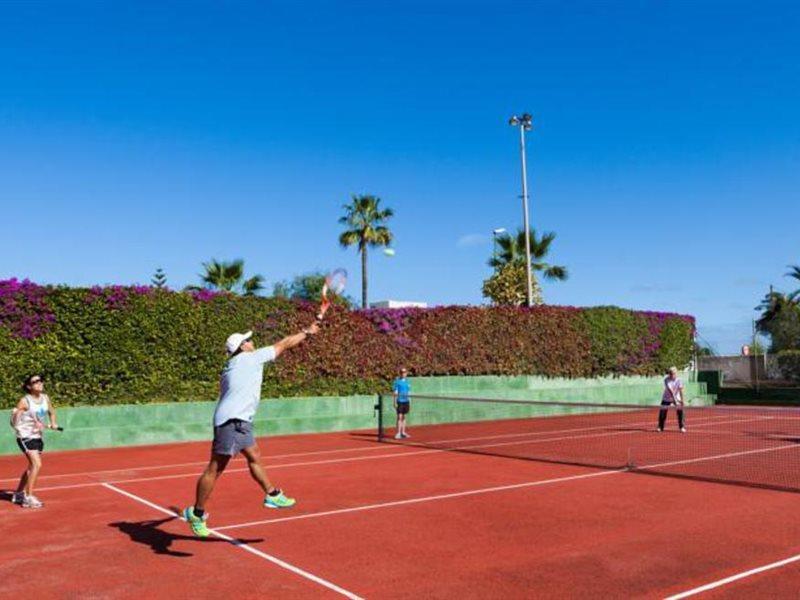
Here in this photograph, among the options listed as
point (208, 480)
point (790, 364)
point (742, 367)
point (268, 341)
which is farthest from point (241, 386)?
point (742, 367)

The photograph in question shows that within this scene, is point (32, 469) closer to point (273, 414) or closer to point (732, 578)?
point (732, 578)

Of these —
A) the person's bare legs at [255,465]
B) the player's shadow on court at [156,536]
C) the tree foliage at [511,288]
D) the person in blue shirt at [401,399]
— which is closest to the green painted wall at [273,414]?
the person in blue shirt at [401,399]

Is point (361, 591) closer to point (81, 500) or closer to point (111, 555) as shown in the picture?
point (111, 555)

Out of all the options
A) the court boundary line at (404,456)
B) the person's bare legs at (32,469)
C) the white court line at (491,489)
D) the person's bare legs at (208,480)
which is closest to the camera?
the person's bare legs at (208,480)

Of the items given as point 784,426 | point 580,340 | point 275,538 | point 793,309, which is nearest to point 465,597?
point 275,538

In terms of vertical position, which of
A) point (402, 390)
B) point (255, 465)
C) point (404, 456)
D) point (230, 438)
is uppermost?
point (402, 390)

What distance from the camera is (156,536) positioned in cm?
816

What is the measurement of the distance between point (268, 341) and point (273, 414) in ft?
7.60

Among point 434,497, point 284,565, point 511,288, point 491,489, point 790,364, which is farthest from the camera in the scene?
point 790,364

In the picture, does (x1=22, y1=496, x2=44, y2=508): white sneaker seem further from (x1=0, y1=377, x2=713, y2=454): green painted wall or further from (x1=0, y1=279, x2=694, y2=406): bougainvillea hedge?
(x1=0, y1=279, x2=694, y2=406): bougainvillea hedge

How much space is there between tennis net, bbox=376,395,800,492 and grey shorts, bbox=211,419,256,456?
25.0ft

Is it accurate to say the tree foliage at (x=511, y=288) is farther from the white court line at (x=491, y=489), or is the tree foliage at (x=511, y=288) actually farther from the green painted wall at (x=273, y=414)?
the white court line at (x=491, y=489)

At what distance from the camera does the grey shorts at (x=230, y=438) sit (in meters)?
7.05

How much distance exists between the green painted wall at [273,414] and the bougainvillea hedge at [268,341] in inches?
20.2
